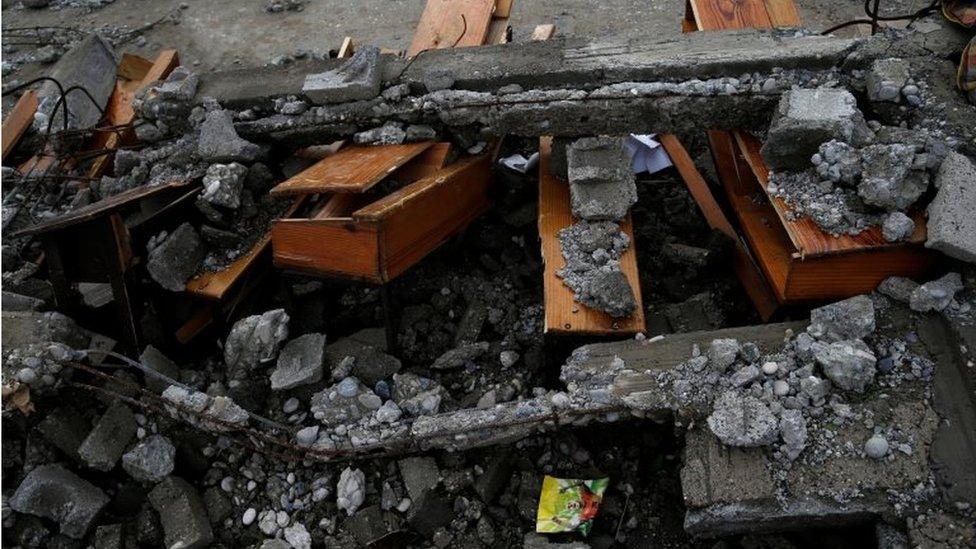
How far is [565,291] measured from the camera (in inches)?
128

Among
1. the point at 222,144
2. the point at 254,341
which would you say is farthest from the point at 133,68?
the point at 254,341

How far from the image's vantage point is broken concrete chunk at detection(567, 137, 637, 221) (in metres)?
3.47

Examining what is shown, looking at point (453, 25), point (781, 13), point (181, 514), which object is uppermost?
point (781, 13)

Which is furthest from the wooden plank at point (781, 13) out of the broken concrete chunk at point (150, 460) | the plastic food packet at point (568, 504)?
the broken concrete chunk at point (150, 460)

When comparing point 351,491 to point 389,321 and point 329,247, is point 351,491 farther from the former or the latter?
point 329,247

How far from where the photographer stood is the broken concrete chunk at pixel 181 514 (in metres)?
3.07

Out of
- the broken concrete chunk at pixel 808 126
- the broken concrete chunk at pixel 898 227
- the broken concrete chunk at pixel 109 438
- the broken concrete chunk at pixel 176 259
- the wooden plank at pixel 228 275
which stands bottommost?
the broken concrete chunk at pixel 109 438

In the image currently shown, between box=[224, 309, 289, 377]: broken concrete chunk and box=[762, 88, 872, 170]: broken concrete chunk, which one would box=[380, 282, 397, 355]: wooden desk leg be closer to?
box=[224, 309, 289, 377]: broken concrete chunk

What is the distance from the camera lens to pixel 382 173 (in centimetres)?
347

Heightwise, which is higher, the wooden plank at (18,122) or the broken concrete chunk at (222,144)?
the broken concrete chunk at (222,144)

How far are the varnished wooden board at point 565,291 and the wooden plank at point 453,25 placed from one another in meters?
1.43

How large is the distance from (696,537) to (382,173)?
6.52 feet

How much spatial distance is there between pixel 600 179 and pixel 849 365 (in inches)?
52.9

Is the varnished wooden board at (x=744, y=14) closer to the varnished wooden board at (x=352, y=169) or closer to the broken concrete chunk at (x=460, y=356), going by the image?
the varnished wooden board at (x=352, y=169)
